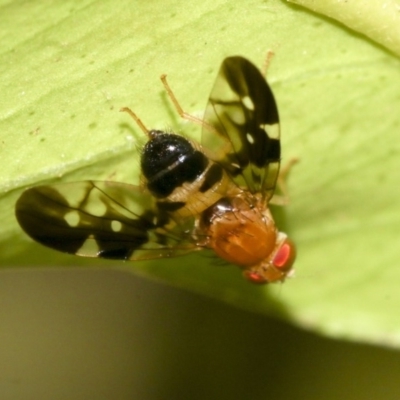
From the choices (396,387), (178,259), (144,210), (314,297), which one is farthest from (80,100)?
(396,387)

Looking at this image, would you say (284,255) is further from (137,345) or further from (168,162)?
(137,345)

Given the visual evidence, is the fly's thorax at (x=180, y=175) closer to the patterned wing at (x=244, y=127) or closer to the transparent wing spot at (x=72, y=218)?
the patterned wing at (x=244, y=127)


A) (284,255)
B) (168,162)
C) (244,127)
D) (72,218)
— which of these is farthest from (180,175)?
(284,255)

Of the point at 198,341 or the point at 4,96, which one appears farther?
the point at 198,341

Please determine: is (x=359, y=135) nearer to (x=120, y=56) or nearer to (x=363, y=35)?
(x=363, y=35)

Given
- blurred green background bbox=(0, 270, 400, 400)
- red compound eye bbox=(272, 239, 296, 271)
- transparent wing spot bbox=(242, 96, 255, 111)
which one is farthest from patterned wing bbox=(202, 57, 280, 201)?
blurred green background bbox=(0, 270, 400, 400)

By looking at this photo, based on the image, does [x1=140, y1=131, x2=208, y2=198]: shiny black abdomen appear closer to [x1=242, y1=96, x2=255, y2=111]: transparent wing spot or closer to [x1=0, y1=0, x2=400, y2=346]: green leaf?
[x1=0, y1=0, x2=400, y2=346]: green leaf
